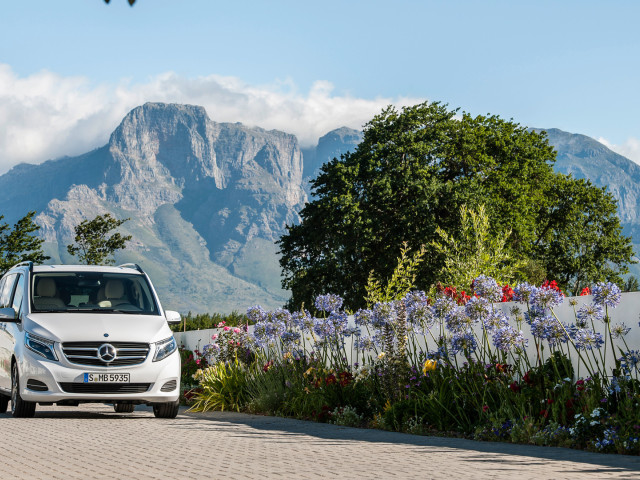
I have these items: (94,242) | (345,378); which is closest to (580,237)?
(94,242)

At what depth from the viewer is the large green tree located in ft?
144

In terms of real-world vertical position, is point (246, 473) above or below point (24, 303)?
below

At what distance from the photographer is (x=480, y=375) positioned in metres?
10.1

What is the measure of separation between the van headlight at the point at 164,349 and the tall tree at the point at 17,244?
183 feet

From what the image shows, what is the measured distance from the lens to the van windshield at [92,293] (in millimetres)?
12633

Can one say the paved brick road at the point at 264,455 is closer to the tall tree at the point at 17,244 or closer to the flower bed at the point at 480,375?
the flower bed at the point at 480,375

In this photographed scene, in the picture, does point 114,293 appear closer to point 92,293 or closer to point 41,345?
point 92,293

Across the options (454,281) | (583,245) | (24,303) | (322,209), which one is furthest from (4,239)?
(24,303)

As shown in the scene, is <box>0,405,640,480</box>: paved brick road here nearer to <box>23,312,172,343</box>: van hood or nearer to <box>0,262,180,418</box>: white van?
<box>0,262,180,418</box>: white van

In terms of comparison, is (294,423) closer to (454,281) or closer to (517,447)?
(517,447)

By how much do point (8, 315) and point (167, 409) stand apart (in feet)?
8.32

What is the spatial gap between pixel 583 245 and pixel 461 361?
47.7 meters

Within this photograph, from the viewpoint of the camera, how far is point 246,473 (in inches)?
261

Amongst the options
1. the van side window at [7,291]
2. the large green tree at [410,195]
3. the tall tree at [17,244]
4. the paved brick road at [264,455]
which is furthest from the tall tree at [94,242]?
the paved brick road at [264,455]
